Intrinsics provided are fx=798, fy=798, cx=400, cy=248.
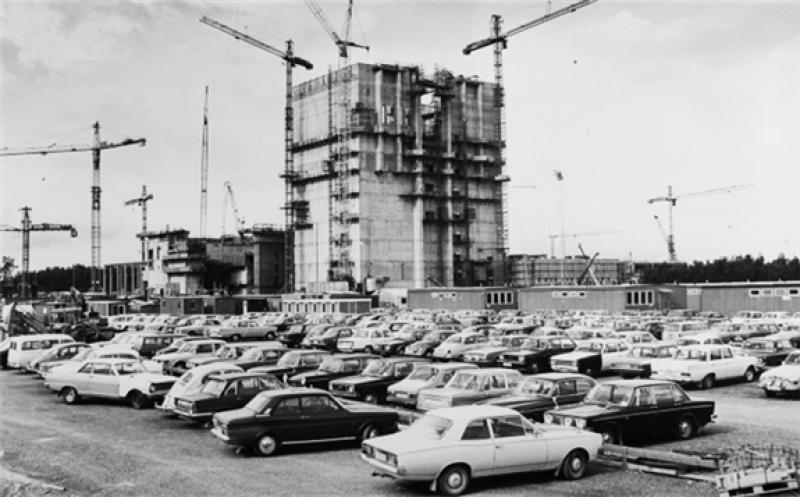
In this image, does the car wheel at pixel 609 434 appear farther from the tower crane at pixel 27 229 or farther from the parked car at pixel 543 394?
the tower crane at pixel 27 229

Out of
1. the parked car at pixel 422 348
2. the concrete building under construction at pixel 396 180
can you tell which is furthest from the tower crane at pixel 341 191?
the parked car at pixel 422 348

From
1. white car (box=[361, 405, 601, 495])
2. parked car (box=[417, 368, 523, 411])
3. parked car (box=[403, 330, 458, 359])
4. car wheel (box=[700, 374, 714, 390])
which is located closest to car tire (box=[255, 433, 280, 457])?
white car (box=[361, 405, 601, 495])

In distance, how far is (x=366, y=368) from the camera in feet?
84.1

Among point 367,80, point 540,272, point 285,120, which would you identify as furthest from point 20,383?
point 540,272

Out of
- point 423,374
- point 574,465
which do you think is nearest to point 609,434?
point 574,465

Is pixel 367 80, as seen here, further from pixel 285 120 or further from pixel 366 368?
pixel 366 368

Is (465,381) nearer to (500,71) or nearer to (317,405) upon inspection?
(317,405)

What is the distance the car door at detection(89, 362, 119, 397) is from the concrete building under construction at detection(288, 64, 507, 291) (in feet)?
263

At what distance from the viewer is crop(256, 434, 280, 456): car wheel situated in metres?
16.8

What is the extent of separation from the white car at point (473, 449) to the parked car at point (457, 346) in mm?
18629

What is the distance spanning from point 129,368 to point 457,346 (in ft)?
Result: 48.4

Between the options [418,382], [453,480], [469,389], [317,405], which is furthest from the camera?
[418,382]

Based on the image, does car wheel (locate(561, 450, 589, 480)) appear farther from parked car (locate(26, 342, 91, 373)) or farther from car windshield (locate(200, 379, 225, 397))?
parked car (locate(26, 342, 91, 373))

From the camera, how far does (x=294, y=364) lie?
27.7 m
